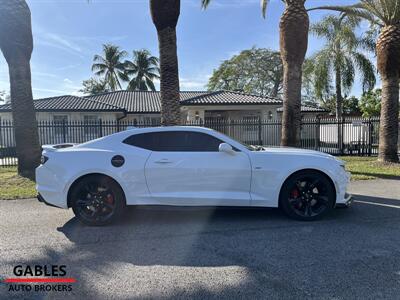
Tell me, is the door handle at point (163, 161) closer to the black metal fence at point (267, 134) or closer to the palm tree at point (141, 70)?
the black metal fence at point (267, 134)

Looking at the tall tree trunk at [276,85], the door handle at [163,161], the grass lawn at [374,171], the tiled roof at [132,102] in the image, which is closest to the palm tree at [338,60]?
the tiled roof at [132,102]

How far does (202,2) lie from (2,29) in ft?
20.7

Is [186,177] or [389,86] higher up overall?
[389,86]

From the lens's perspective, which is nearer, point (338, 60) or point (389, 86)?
point (389, 86)

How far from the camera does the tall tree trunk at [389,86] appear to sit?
10.6 meters

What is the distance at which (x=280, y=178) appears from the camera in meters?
4.92

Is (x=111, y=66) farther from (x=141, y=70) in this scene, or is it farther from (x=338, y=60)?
(x=338, y=60)

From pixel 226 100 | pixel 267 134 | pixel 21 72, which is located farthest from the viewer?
pixel 226 100

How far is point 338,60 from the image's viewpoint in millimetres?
22297

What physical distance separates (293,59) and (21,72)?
26.9 feet

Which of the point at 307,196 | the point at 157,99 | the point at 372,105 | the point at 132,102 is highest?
the point at 157,99

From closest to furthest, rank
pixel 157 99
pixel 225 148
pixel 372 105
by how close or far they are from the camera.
→ 1. pixel 225 148
2. pixel 157 99
3. pixel 372 105

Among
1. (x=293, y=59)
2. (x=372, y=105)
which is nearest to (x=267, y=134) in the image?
(x=293, y=59)

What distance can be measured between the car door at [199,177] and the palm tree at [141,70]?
40.8 m
